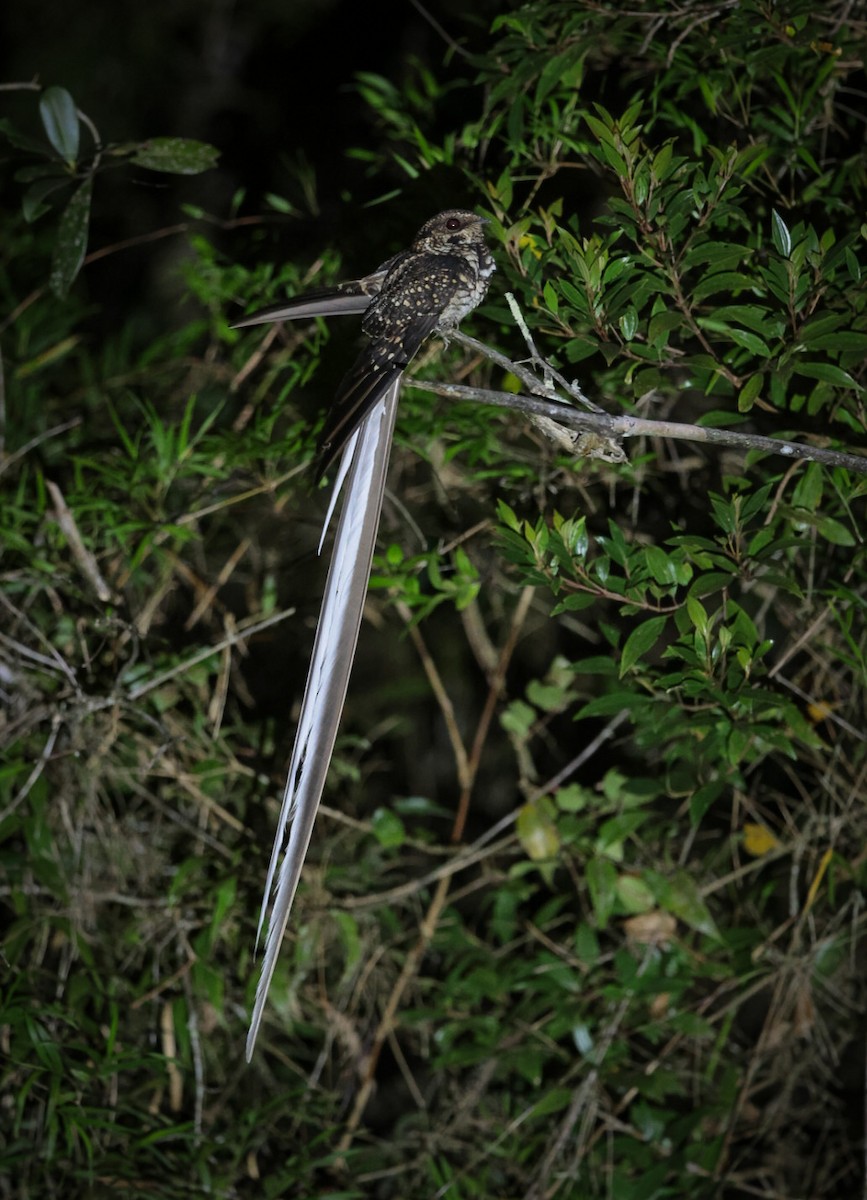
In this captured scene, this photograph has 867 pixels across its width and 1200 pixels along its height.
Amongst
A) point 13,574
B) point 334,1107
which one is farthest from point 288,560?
point 334,1107

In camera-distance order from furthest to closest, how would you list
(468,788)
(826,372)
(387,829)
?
1. (468,788)
2. (387,829)
3. (826,372)

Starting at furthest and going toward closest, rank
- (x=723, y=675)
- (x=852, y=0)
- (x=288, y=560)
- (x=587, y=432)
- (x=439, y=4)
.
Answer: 1. (x=439, y=4)
2. (x=288, y=560)
3. (x=852, y=0)
4. (x=723, y=675)
5. (x=587, y=432)

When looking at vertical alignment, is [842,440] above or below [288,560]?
above

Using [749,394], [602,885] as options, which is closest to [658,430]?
[749,394]

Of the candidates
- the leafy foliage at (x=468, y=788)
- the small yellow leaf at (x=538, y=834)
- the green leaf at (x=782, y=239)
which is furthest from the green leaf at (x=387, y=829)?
the green leaf at (x=782, y=239)

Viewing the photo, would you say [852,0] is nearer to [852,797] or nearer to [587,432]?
[587,432]

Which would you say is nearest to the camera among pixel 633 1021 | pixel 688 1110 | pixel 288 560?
pixel 633 1021

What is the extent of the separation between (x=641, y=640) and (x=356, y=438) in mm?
451

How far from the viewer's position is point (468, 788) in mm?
2096

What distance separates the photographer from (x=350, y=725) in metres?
2.87

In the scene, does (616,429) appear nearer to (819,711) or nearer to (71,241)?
(819,711)

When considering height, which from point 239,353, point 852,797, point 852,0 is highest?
point 852,0

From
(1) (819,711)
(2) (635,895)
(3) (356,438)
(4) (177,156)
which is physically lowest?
(2) (635,895)

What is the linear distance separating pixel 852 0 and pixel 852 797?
3.96 ft
